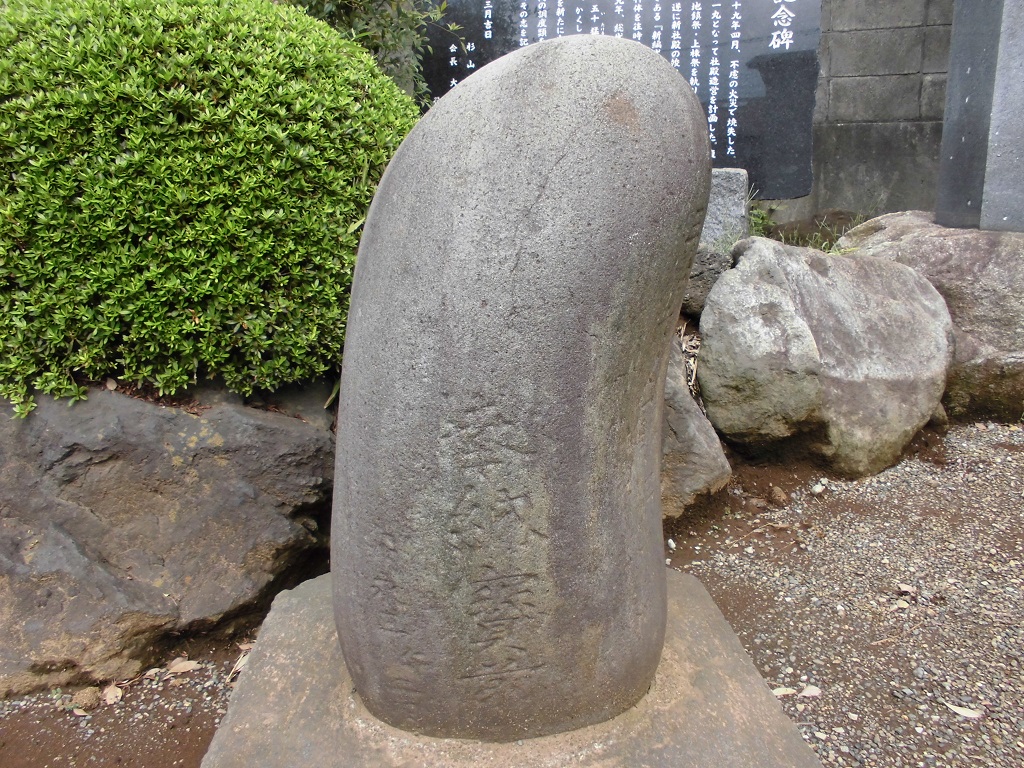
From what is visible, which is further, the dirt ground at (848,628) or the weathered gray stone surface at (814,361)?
the weathered gray stone surface at (814,361)

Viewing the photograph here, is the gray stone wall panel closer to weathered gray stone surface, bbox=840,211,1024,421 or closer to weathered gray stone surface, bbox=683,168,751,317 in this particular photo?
weathered gray stone surface, bbox=683,168,751,317

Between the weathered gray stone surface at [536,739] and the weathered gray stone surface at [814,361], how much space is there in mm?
1603

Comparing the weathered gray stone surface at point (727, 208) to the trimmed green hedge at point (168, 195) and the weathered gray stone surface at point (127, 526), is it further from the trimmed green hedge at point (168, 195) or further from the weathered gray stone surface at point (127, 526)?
the weathered gray stone surface at point (127, 526)

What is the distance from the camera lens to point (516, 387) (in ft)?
3.75

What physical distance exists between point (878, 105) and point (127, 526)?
6705mm

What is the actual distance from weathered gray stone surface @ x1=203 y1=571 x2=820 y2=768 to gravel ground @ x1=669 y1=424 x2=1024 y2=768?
58 cm

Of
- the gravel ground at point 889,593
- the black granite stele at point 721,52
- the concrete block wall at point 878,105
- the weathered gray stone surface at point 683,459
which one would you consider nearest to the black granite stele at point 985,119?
the black granite stele at point 721,52

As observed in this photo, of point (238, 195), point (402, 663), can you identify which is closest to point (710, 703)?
point (402, 663)

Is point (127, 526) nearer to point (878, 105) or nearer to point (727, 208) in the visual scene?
point (727, 208)

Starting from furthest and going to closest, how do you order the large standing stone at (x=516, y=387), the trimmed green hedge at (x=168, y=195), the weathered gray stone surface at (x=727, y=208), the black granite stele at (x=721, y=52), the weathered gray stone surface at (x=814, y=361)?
the black granite stele at (x=721, y=52), the weathered gray stone surface at (x=727, y=208), the weathered gray stone surface at (x=814, y=361), the trimmed green hedge at (x=168, y=195), the large standing stone at (x=516, y=387)

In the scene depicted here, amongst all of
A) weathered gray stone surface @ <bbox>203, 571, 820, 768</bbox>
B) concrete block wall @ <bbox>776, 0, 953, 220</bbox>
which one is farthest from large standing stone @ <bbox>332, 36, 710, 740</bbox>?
concrete block wall @ <bbox>776, 0, 953, 220</bbox>

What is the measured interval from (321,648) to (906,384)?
2.74 m

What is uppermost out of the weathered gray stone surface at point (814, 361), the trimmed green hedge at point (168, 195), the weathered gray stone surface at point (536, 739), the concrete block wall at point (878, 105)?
the concrete block wall at point (878, 105)

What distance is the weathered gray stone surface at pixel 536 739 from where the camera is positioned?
1.29 m
